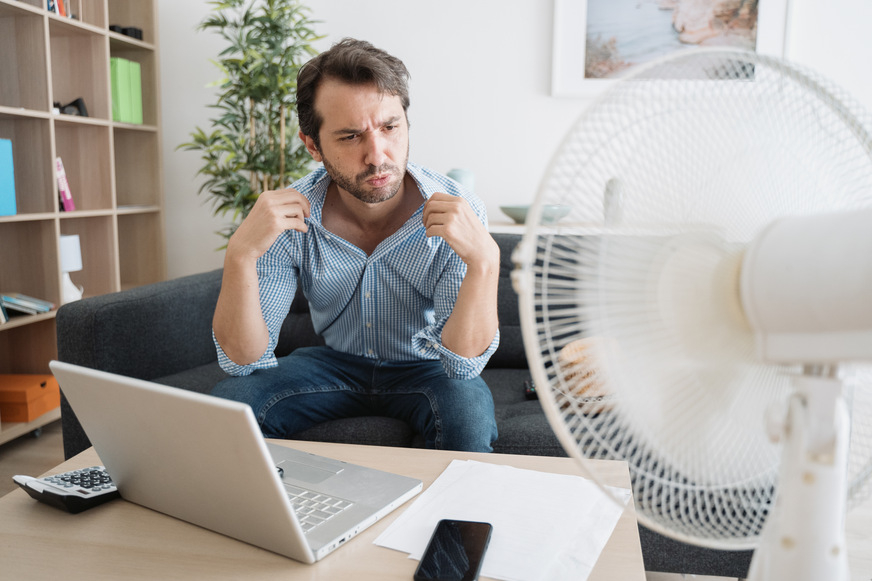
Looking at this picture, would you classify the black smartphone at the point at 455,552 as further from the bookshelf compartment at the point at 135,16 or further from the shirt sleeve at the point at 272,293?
the bookshelf compartment at the point at 135,16

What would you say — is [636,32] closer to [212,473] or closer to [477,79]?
[477,79]

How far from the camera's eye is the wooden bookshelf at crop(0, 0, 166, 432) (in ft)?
8.24

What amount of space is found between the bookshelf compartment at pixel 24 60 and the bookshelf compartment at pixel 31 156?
7 centimetres

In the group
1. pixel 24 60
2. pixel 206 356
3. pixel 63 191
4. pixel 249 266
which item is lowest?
pixel 206 356

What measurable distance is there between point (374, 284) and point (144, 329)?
0.67 meters

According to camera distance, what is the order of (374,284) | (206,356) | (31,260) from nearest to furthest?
(374,284) → (206,356) → (31,260)

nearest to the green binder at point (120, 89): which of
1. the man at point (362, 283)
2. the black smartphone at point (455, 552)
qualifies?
the man at point (362, 283)

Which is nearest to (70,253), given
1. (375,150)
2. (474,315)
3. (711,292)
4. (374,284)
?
(374,284)

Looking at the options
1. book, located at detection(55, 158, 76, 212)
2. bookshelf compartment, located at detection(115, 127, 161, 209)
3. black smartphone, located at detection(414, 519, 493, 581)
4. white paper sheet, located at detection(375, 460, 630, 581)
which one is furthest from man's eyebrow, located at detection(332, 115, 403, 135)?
bookshelf compartment, located at detection(115, 127, 161, 209)

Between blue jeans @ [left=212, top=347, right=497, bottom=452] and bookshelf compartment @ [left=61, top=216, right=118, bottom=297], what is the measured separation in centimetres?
177

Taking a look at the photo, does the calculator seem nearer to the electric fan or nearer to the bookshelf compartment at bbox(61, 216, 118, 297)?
the electric fan

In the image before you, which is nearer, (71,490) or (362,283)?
(71,490)

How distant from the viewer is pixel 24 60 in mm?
2508

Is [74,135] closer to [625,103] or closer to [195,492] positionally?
[195,492]
